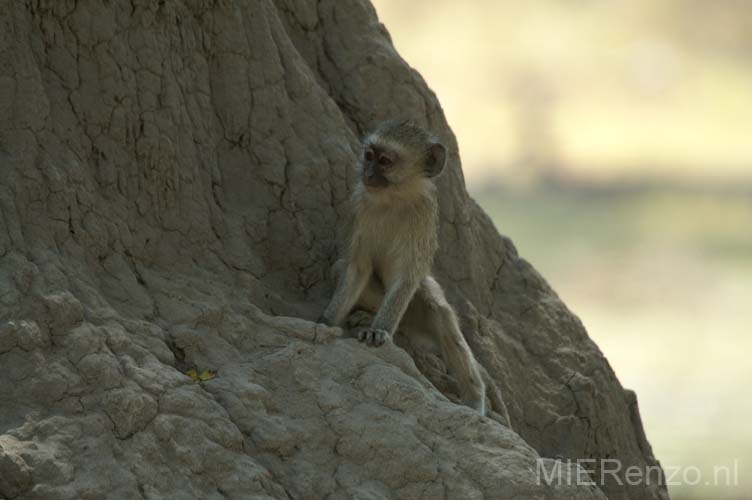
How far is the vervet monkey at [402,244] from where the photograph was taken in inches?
349

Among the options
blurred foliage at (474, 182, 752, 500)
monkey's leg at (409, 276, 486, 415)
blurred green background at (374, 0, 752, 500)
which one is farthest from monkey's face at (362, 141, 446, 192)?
blurred green background at (374, 0, 752, 500)

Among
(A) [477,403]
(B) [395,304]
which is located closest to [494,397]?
(A) [477,403]

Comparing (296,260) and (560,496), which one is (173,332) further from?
(560,496)

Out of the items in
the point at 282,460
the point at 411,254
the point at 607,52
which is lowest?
the point at 282,460

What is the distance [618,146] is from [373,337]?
Result: 79.0ft

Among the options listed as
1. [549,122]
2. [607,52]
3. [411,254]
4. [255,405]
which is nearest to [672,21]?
[607,52]

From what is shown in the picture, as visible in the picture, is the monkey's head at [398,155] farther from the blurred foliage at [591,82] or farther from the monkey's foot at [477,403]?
the blurred foliage at [591,82]

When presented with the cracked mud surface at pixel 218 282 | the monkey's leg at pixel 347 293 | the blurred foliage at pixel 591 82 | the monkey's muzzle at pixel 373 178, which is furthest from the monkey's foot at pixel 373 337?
the blurred foliage at pixel 591 82

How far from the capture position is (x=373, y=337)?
26.5ft

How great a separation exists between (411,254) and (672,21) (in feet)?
85.8

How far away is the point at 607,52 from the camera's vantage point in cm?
3300

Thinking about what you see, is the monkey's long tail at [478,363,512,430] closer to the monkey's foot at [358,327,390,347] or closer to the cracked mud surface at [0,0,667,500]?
the cracked mud surface at [0,0,667,500]

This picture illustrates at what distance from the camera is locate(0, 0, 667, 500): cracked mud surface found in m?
6.68

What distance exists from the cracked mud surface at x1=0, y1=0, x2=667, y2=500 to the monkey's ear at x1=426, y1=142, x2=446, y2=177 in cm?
49
